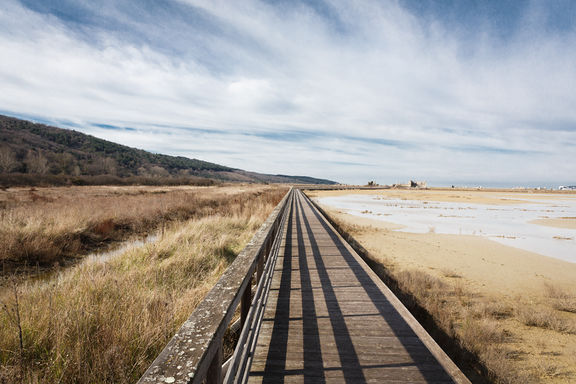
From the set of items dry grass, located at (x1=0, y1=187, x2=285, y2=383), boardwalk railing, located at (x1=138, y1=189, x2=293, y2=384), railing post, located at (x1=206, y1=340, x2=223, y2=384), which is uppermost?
boardwalk railing, located at (x1=138, y1=189, x2=293, y2=384)

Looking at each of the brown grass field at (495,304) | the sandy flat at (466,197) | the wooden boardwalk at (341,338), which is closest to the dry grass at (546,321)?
the brown grass field at (495,304)

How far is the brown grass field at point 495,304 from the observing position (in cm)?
350

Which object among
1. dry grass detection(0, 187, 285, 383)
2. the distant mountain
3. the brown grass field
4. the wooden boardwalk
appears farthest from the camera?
the distant mountain

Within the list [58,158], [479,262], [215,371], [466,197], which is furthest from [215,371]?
[58,158]

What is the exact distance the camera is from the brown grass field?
138 inches

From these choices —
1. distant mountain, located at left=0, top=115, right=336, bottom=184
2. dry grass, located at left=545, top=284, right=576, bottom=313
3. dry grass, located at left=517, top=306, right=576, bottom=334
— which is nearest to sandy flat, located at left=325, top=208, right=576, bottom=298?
dry grass, located at left=545, top=284, right=576, bottom=313

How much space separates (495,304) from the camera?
17.9 feet

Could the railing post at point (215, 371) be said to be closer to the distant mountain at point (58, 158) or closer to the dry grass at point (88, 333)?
the dry grass at point (88, 333)

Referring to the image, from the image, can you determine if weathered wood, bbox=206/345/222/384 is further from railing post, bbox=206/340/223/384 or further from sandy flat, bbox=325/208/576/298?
sandy flat, bbox=325/208/576/298

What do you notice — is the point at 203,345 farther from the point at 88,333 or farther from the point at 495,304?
the point at 495,304

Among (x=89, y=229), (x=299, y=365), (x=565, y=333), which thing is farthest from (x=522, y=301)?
(x=89, y=229)

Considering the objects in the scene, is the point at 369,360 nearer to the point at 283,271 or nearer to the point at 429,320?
the point at 429,320

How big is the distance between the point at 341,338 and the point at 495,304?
477 cm

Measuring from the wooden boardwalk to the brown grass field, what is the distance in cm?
107
